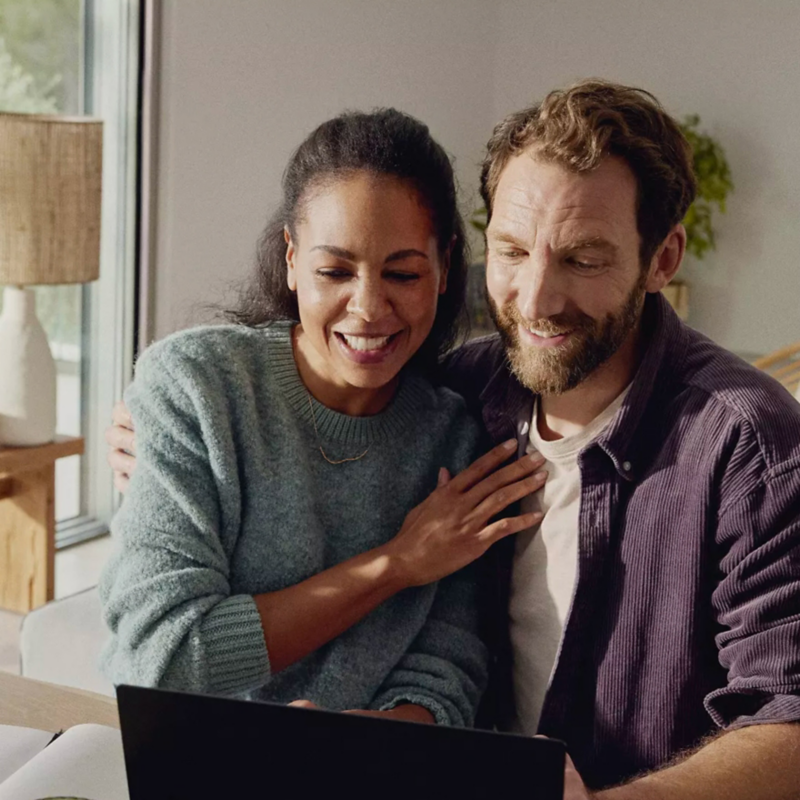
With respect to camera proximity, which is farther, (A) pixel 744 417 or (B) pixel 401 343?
(B) pixel 401 343

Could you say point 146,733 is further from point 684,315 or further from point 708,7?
point 708,7

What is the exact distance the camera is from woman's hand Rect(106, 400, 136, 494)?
1.63m

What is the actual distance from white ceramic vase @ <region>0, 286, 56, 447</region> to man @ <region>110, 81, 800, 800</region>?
5.36 feet

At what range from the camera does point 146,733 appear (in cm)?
74

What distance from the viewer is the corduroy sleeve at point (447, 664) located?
53.5 inches

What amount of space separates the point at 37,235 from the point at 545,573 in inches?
67.6

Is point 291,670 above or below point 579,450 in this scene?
below

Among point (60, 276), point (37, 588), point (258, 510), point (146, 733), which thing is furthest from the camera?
point (37, 588)

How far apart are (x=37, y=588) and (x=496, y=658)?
184 cm

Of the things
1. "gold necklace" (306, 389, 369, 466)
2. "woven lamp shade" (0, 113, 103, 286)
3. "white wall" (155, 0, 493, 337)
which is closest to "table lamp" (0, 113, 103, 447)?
"woven lamp shade" (0, 113, 103, 286)

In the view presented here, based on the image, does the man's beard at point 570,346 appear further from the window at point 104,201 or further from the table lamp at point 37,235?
the window at point 104,201

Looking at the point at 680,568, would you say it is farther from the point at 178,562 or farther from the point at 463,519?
the point at 178,562

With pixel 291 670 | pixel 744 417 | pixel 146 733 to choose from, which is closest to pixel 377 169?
pixel 744 417

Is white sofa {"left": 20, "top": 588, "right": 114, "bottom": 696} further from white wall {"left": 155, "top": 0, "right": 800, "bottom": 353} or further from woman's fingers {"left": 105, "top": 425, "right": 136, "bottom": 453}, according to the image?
white wall {"left": 155, "top": 0, "right": 800, "bottom": 353}
